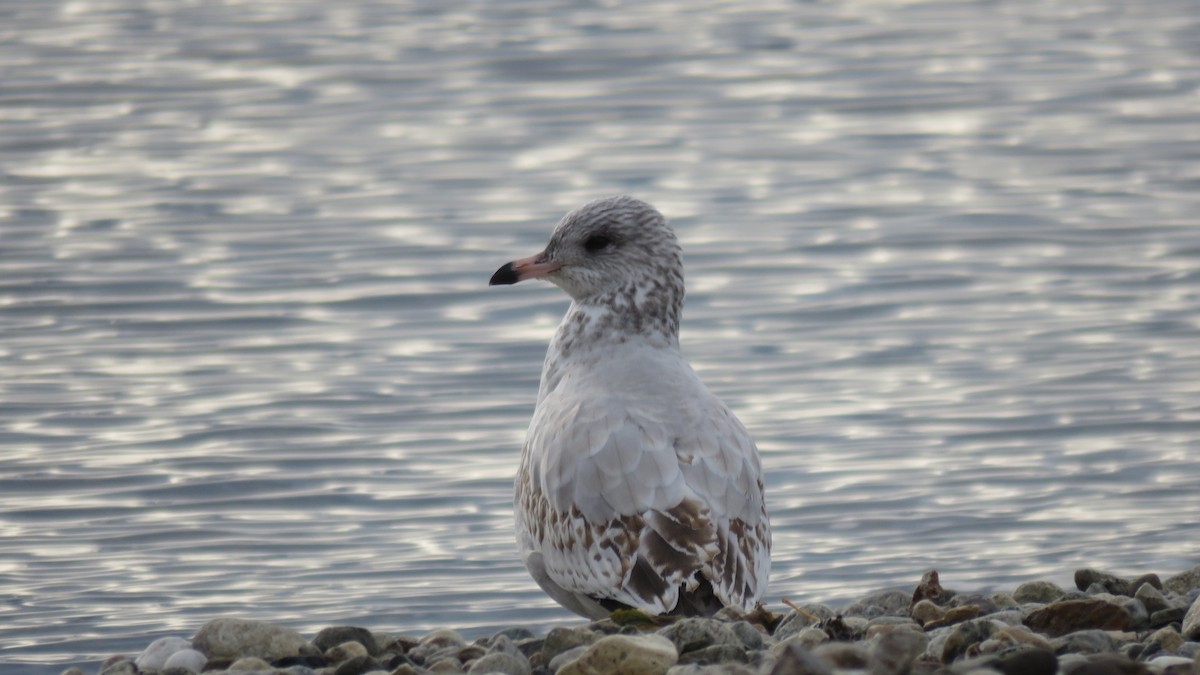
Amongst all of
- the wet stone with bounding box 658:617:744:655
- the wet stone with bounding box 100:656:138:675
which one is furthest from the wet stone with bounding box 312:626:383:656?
the wet stone with bounding box 658:617:744:655

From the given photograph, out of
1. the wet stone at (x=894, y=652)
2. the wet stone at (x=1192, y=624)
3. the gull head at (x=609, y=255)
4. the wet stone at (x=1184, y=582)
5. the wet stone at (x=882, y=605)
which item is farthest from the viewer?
the gull head at (x=609, y=255)

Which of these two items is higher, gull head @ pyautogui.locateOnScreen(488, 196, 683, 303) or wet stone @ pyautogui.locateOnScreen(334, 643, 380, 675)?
gull head @ pyautogui.locateOnScreen(488, 196, 683, 303)

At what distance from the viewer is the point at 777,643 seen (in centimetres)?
622

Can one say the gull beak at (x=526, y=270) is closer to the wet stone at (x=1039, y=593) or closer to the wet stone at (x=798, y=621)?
the wet stone at (x=798, y=621)

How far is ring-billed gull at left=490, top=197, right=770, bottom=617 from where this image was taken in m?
6.64

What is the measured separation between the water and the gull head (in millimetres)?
1390

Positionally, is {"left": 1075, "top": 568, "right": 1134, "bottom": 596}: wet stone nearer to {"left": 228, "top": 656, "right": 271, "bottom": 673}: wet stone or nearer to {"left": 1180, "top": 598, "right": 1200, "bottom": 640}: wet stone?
{"left": 1180, "top": 598, "right": 1200, "bottom": 640}: wet stone

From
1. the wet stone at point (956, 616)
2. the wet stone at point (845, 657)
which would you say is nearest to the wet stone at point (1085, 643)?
the wet stone at point (956, 616)

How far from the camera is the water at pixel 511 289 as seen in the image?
367 inches

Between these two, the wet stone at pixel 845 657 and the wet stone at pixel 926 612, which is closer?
the wet stone at pixel 845 657

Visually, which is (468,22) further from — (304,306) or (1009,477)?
(1009,477)

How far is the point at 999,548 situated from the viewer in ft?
30.2

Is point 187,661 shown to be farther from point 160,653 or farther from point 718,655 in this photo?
point 718,655

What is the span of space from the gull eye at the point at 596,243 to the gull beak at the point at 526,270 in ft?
0.45
